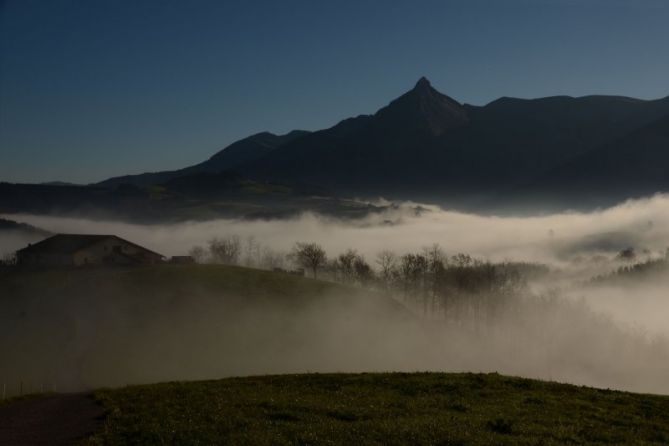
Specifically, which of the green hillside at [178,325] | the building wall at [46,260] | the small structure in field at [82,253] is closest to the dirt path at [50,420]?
the green hillside at [178,325]

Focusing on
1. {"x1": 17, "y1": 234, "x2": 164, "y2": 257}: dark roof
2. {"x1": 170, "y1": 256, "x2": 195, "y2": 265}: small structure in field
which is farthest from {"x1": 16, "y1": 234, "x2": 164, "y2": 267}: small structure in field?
{"x1": 170, "y1": 256, "x2": 195, "y2": 265}: small structure in field

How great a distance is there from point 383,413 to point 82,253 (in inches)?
6232

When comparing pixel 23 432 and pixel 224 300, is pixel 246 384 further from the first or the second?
pixel 224 300

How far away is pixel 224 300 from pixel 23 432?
107 m

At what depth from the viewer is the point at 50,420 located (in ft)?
107

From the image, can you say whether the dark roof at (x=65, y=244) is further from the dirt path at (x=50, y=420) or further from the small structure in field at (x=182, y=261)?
the dirt path at (x=50, y=420)

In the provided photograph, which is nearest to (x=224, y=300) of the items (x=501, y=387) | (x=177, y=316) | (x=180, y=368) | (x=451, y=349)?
(x=177, y=316)

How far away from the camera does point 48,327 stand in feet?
379

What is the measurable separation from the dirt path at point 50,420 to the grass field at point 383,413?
3.98 ft

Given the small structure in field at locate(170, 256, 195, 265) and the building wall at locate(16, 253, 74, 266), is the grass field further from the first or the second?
the building wall at locate(16, 253, 74, 266)

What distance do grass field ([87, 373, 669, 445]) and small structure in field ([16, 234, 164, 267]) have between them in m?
138

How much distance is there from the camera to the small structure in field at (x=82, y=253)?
16638 cm

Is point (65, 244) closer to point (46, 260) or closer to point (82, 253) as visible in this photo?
point (46, 260)

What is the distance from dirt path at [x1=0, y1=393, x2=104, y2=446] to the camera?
1118 inches
